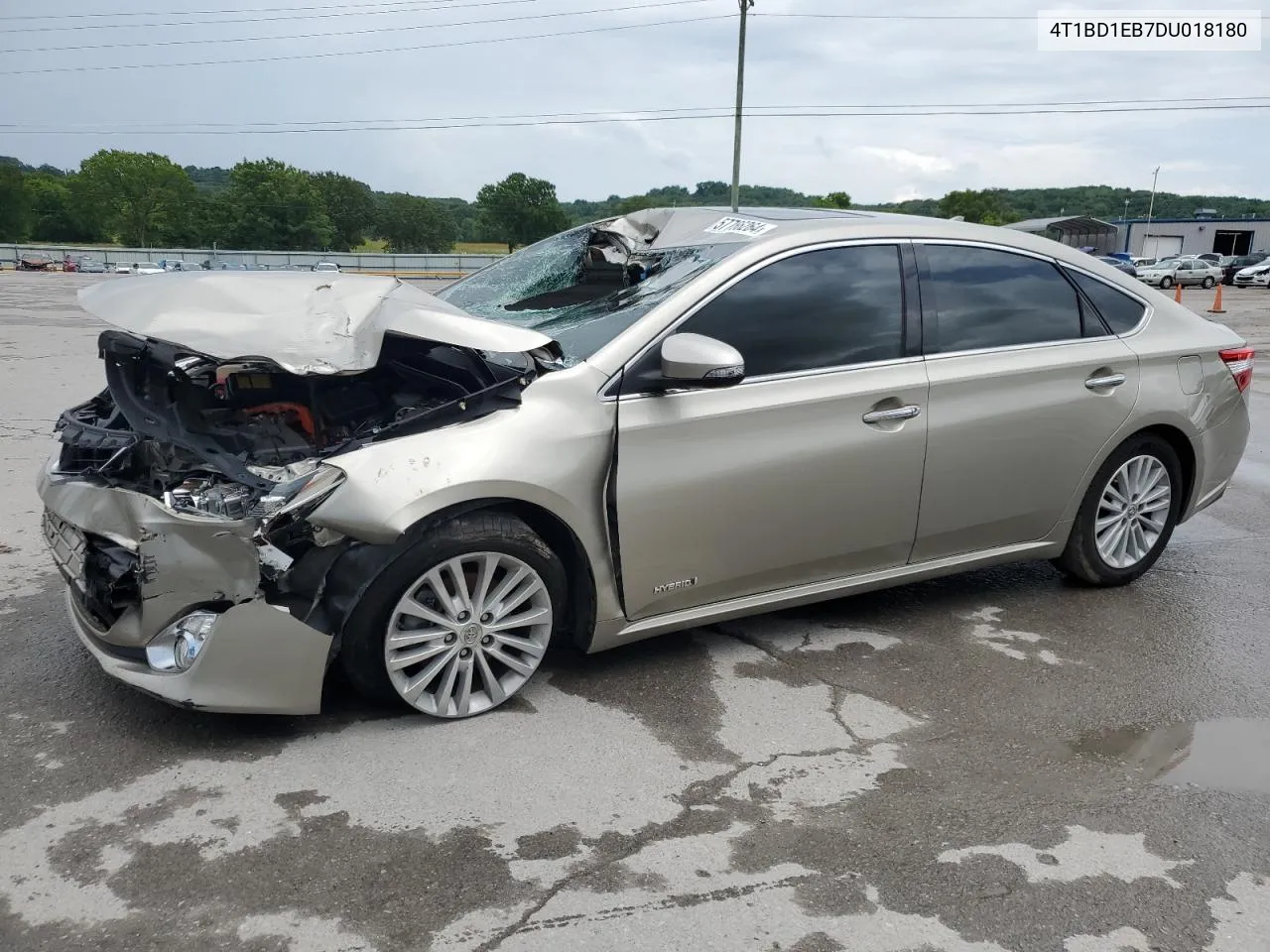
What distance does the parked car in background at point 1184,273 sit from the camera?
143 ft

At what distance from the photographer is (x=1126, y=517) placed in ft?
15.7

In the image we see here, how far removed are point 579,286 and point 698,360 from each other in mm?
1316

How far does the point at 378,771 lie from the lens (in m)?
3.07

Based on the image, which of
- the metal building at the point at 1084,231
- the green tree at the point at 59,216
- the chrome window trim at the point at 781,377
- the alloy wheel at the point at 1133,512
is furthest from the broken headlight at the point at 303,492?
the green tree at the point at 59,216

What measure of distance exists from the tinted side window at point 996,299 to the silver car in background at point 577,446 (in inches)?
0.6

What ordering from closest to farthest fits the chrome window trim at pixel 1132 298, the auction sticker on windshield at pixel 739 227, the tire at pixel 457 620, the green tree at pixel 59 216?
the tire at pixel 457 620
the auction sticker on windshield at pixel 739 227
the chrome window trim at pixel 1132 298
the green tree at pixel 59 216

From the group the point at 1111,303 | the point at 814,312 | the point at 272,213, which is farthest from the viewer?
the point at 272,213

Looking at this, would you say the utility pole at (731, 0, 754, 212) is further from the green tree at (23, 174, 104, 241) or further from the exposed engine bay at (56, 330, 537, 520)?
the green tree at (23, 174, 104, 241)

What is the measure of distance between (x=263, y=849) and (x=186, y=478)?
1232 mm

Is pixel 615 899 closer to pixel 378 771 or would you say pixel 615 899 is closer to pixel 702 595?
pixel 378 771

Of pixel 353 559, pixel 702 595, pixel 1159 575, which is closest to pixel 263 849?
pixel 353 559

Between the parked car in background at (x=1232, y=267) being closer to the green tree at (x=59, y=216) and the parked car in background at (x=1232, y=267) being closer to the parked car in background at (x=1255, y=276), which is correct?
the parked car in background at (x=1255, y=276)

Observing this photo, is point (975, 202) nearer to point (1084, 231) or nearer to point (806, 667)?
point (1084, 231)

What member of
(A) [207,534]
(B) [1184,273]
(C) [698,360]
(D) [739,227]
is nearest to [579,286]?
(D) [739,227]
